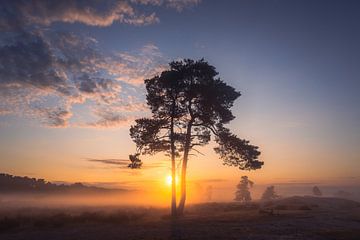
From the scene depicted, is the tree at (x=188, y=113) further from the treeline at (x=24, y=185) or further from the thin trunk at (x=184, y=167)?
the treeline at (x=24, y=185)

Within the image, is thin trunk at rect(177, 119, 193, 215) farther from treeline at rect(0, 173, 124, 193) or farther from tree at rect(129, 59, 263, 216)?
treeline at rect(0, 173, 124, 193)

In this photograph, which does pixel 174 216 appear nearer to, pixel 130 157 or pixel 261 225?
pixel 130 157

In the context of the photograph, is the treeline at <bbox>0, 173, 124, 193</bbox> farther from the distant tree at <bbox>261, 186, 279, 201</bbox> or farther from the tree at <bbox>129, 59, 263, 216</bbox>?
the tree at <bbox>129, 59, 263, 216</bbox>

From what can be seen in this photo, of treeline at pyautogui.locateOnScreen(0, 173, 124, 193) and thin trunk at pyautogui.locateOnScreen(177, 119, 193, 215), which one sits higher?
treeline at pyautogui.locateOnScreen(0, 173, 124, 193)

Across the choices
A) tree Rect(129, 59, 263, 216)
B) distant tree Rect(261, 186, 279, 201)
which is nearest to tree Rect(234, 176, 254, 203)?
distant tree Rect(261, 186, 279, 201)

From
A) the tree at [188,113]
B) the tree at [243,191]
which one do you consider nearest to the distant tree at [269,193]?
the tree at [243,191]

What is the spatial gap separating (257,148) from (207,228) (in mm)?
13890

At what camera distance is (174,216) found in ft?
96.6

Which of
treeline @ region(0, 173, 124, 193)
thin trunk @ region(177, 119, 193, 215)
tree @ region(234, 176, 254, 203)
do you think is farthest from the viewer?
treeline @ region(0, 173, 124, 193)

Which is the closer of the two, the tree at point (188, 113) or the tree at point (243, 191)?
the tree at point (188, 113)

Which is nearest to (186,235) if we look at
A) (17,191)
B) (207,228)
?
(207,228)

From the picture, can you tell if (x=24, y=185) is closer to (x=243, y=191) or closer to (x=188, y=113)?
(x=243, y=191)

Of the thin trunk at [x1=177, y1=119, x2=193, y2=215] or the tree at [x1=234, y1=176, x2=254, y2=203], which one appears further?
the tree at [x1=234, y1=176, x2=254, y2=203]

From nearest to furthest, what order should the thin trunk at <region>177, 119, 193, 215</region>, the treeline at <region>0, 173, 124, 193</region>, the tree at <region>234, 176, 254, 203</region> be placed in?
→ the thin trunk at <region>177, 119, 193, 215</region> → the tree at <region>234, 176, 254, 203</region> → the treeline at <region>0, 173, 124, 193</region>
